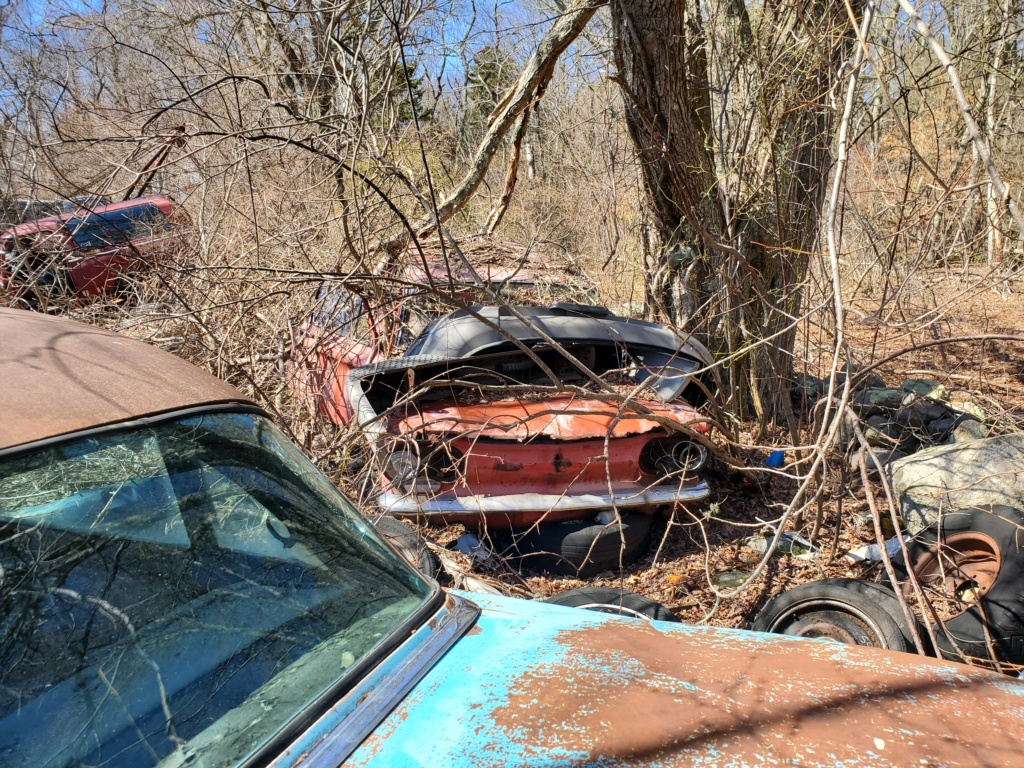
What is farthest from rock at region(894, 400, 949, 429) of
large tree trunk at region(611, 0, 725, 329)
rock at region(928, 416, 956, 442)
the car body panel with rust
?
the car body panel with rust

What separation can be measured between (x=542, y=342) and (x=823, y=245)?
291 centimetres

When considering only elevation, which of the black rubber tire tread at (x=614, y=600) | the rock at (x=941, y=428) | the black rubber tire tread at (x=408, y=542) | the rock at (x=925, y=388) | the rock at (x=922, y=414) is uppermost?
the rock at (x=925, y=388)

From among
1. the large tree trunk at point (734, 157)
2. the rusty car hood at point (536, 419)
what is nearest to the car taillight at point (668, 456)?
the rusty car hood at point (536, 419)

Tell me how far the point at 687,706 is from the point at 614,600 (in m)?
1.75

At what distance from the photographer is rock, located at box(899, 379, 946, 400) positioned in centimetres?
605

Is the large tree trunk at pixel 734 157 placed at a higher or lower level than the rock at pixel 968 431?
higher

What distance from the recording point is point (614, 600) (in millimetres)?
3199

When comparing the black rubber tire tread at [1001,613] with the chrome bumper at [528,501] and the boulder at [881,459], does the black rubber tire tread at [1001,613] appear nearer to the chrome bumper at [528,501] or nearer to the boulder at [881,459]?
the chrome bumper at [528,501]

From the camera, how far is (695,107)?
5391 millimetres

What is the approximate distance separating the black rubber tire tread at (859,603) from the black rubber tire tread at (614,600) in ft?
1.36

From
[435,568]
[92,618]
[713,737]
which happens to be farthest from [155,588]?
[435,568]

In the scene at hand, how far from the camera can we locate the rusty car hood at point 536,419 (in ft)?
13.2

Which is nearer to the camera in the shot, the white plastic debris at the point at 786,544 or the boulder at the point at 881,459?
the white plastic debris at the point at 786,544

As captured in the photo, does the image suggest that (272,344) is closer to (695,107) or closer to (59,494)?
(695,107)
